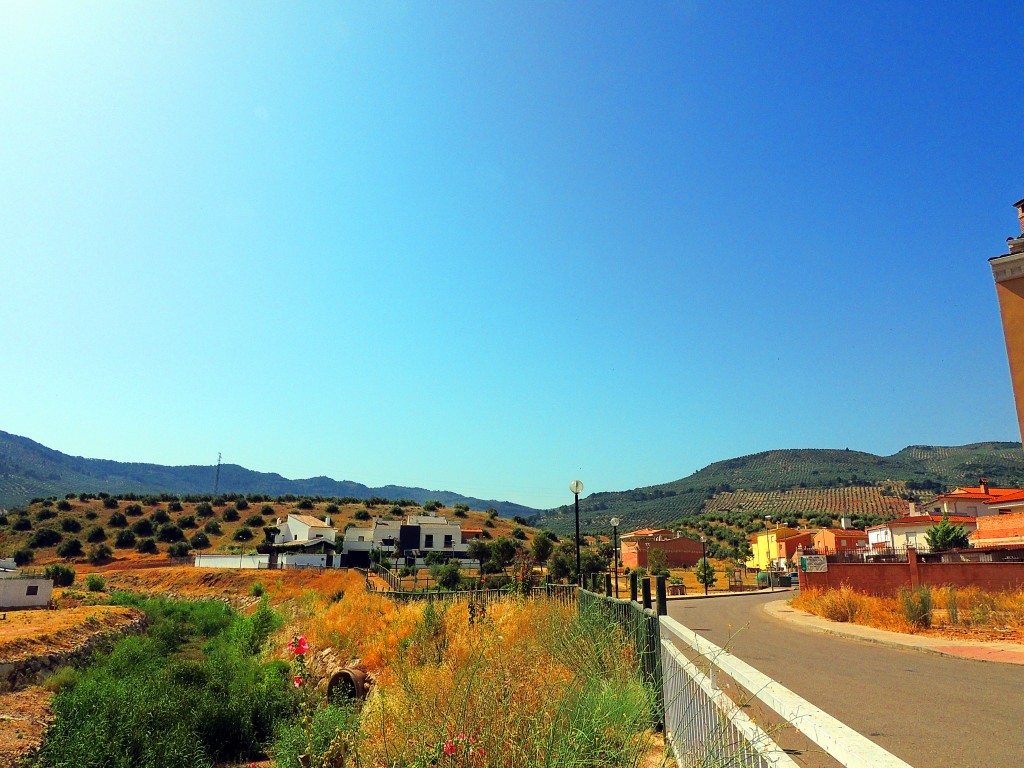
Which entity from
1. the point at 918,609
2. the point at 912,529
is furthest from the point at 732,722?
the point at 912,529

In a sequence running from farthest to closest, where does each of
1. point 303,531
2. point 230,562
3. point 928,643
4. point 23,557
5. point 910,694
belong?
point 303,531 < point 23,557 < point 230,562 < point 928,643 < point 910,694

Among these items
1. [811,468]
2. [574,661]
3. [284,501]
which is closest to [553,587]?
[574,661]

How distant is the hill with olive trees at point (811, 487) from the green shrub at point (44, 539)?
257 feet

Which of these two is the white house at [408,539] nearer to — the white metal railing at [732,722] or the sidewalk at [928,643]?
the sidewalk at [928,643]

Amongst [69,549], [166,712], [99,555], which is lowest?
[166,712]

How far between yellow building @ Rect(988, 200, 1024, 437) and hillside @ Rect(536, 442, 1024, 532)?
81.9 meters

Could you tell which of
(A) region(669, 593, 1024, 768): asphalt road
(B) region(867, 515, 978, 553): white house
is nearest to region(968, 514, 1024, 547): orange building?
(B) region(867, 515, 978, 553): white house

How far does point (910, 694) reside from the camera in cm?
999

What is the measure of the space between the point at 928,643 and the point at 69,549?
70.9 metres

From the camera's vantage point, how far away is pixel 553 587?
47.5ft

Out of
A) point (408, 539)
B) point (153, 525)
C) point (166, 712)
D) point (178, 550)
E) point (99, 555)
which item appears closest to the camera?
point (166, 712)

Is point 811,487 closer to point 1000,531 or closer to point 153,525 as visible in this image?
point 1000,531

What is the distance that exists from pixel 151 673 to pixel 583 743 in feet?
75.8

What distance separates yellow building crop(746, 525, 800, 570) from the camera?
222 feet
